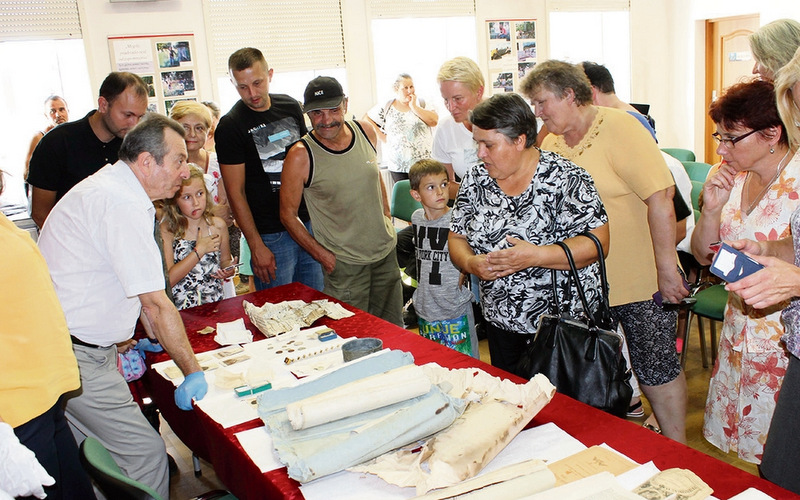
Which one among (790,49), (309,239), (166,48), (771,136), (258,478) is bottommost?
(258,478)

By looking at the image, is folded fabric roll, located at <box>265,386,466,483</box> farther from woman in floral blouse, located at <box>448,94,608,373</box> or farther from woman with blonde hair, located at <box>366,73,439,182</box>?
woman with blonde hair, located at <box>366,73,439,182</box>

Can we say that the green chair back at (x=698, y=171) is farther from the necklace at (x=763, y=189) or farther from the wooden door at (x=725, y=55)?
the wooden door at (x=725, y=55)

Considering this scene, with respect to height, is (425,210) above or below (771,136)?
below

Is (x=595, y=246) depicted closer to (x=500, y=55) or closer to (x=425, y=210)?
(x=425, y=210)

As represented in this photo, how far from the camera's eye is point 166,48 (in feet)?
21.2

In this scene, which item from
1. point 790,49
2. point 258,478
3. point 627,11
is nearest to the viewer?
point 258,478

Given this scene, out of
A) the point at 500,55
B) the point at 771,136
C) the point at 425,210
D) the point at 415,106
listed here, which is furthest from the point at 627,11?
the point at 771,136

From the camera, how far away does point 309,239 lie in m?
3.47

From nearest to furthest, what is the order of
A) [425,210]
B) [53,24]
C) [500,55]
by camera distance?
[425,210]
[53,24]
[500,55]

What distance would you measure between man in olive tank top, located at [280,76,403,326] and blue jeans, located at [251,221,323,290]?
0.77 feet

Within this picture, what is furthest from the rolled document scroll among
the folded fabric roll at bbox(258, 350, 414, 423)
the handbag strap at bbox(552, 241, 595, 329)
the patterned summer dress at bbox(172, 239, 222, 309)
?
the patterned summer dress at bbox(172, 239, 222, 309)

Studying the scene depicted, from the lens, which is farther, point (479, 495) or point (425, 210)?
point (425, 210)

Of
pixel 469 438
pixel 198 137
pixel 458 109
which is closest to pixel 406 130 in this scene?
pixel 198 137

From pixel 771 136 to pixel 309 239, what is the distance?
84.0 inches
